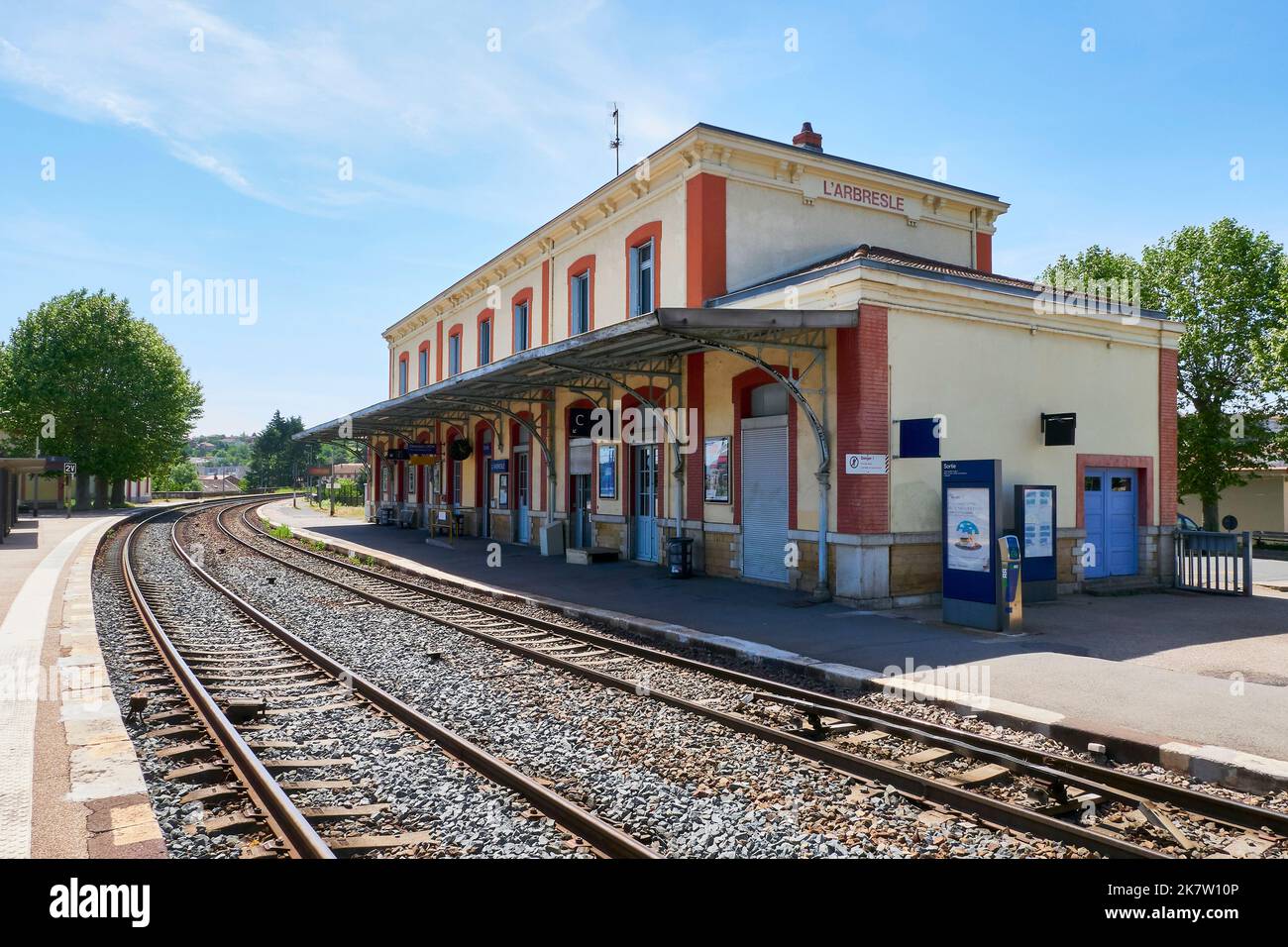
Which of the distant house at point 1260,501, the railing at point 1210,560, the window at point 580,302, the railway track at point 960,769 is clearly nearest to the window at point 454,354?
the window at point 580,302

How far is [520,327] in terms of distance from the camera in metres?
24.5

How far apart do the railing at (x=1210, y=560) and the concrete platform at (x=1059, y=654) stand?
1.63ft

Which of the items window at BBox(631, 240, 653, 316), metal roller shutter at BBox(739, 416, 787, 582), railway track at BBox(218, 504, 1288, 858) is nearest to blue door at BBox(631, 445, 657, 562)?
metal roller shutter at BBox(739, 416, 787, 582)

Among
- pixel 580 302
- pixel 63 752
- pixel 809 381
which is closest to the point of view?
pixel 63 752

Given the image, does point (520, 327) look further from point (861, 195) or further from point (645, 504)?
point (861, 195)

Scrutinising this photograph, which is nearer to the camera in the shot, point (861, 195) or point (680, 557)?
point (680, 557)

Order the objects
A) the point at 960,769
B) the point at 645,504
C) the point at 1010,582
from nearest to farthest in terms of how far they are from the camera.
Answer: the point at 960,769, the point at 1010,582, the point at 645,504

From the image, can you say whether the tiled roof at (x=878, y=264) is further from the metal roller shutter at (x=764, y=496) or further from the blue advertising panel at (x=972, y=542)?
the blue advertising panel at (x=972, y=542)

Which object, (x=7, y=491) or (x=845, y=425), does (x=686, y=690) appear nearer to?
(x=845, y=425)

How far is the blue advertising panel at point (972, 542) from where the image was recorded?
10188 mm

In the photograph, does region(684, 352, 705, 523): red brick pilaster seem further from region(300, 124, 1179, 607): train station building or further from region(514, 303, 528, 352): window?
region(514, 303, 528, 352): window

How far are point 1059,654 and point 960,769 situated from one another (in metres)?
4.00

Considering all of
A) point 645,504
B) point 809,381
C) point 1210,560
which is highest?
point 809,381

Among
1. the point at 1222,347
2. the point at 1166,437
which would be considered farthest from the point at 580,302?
the point at 1222,347
